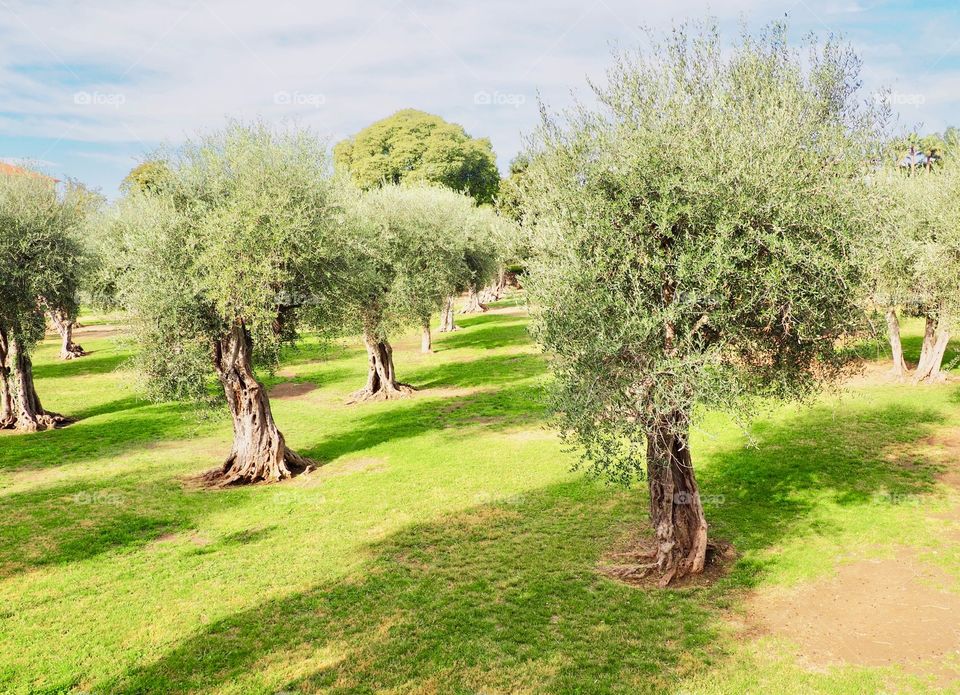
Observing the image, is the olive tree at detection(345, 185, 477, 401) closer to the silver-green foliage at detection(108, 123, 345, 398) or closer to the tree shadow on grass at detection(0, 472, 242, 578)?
the silver-green foliage at detection(108, 123, 345, 398)

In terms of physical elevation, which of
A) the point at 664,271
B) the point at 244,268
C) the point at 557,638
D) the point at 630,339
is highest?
the point at 244,268

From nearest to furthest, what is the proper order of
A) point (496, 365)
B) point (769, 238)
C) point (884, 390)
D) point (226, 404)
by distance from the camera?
point (769, 238) < point (226, 404) < point (884, 390) < point (496, 365)

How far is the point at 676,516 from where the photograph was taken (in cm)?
1694

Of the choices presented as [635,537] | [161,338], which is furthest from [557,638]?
[161,338]

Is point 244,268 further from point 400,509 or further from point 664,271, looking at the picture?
point 664,271

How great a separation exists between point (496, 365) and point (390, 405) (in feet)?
37.5

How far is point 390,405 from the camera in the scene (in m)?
38.4

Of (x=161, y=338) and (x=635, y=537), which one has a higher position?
(x=161, y=338)

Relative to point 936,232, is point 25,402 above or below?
below

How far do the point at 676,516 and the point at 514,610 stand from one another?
4.94 m

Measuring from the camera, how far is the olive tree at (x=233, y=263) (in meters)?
22.8

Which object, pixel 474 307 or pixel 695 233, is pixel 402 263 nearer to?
pixel 695 233

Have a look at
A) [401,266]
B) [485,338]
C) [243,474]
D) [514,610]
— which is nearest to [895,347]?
[401,266]

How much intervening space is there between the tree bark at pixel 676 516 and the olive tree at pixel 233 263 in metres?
14.2
